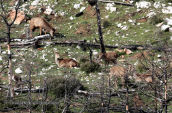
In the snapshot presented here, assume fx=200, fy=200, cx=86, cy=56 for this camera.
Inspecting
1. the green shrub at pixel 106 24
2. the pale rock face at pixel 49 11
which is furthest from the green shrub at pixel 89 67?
the pale rock face at pixel 49 11

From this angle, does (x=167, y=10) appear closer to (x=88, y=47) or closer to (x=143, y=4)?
(x=143, y=4)

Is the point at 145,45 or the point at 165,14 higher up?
the point at 165,14

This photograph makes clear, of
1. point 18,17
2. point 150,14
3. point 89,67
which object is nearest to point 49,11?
point 18,17

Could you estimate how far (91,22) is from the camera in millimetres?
19812

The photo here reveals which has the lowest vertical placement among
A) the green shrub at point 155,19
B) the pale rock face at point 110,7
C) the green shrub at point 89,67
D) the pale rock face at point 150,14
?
the green shrub at point 89,67

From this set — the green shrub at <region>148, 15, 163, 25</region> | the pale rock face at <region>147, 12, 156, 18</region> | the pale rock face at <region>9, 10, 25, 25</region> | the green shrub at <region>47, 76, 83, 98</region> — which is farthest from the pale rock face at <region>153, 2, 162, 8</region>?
the green shrub at <region>47, 76, 83, 98</region>

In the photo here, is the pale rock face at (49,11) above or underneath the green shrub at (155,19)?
above

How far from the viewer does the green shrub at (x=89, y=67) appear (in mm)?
12711

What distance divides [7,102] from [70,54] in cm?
698

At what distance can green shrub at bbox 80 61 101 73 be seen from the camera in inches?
500

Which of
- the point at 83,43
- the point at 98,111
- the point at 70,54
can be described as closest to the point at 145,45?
the point at 83,43

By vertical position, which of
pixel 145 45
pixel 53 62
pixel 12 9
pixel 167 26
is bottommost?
pixel 53 62

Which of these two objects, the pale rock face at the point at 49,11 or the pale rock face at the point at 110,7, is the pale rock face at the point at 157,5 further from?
the pale rock face at the point at 49,11

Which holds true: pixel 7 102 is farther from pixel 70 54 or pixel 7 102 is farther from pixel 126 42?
pixel 126 42
